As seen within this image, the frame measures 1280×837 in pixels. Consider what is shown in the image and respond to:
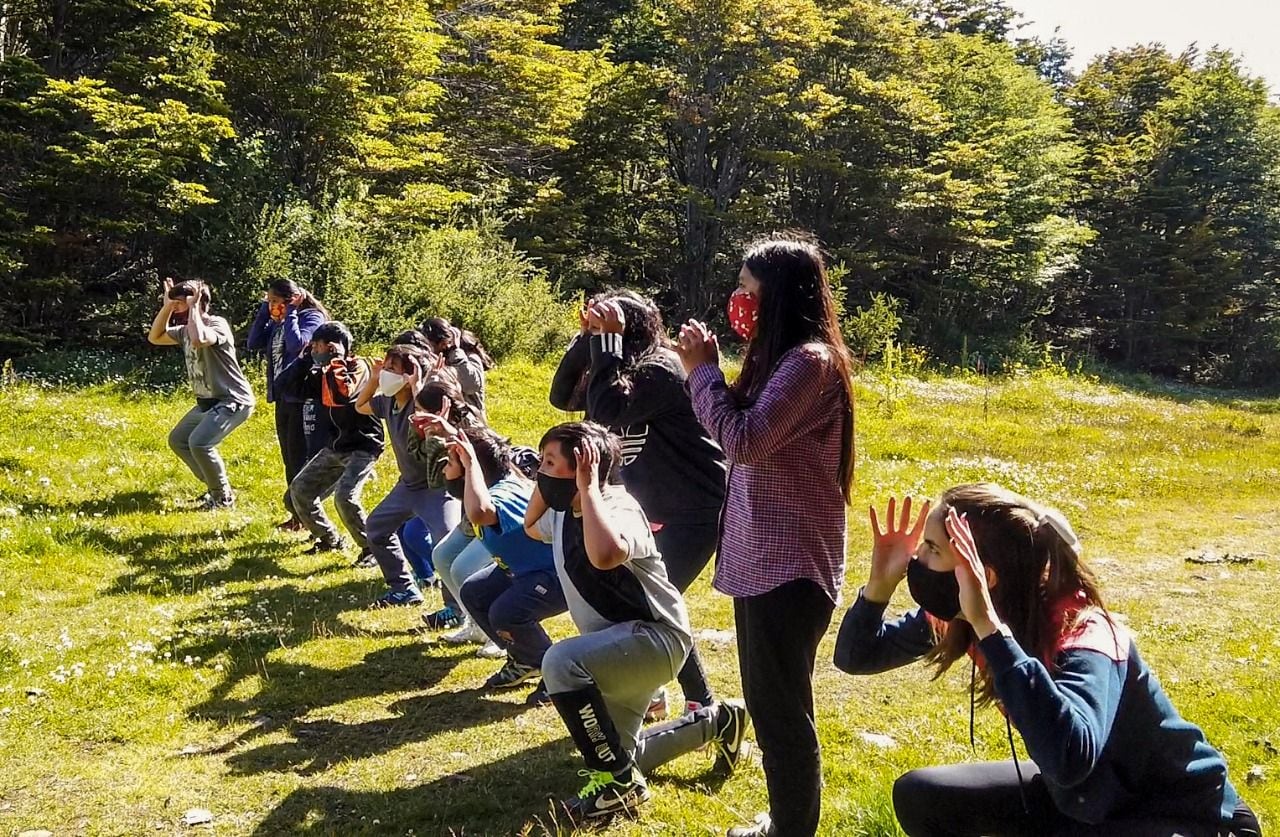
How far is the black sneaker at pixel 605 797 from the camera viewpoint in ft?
14.2

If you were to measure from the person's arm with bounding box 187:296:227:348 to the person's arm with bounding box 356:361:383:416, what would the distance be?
2.29 m

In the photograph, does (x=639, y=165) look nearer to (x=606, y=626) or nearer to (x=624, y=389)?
(x=624, y=389)

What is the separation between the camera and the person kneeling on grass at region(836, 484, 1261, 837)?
254 centimetres

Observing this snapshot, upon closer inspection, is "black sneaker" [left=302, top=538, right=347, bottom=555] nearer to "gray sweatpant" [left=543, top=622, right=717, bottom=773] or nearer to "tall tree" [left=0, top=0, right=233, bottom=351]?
"gray sweatpant" [left=543, top=622, right=717, bottom=773]

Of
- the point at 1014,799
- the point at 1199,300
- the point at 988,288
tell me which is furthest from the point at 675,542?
the point at 1199,300

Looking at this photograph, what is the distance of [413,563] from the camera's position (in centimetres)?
789

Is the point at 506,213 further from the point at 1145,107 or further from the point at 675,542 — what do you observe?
the point at 1145,107

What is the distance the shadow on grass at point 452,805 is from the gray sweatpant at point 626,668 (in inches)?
18.2

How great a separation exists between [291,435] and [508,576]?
465cm

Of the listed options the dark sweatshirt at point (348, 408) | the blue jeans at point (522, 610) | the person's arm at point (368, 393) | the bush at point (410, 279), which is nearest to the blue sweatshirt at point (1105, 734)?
the blue jeans at point (522, 610)

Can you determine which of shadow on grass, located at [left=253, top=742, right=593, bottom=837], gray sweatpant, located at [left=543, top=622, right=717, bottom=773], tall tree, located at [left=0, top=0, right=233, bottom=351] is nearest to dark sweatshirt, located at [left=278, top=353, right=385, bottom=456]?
shadow on grass, located at [left=253, top=742, right=593, bottom=837]

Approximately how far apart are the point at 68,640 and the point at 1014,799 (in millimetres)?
6043

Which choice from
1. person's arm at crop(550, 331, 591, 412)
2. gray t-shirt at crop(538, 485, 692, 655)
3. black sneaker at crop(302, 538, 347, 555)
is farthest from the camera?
black sneaker at crop(302, 538, 347, 555)

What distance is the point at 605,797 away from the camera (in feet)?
14.2
